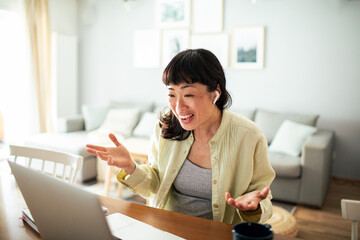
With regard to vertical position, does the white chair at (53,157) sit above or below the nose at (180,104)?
below

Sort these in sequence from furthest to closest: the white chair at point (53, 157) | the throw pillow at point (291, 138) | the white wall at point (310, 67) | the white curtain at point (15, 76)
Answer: the white curtain at point (15, 76) → the white wall at point (310, 67) → the throw pillow at point (291, 138) → the white chair at point (53, 157)

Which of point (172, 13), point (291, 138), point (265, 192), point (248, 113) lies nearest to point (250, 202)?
point (265, 192)

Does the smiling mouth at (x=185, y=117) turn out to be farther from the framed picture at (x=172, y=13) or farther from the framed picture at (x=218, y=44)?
the framed picture at (x=172, y=13)

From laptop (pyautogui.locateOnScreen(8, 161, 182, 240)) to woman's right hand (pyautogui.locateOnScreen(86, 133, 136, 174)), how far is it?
315 mm

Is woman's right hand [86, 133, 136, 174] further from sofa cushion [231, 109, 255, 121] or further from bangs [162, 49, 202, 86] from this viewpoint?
sofa cushion [231, 109, 255, 121]

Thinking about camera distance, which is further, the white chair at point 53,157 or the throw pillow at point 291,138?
the throw pillow at point 291,138

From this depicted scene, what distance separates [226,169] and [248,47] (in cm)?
A: 308

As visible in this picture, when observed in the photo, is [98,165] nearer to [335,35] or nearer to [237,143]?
[237,143]

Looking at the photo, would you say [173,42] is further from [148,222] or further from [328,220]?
[148,222]

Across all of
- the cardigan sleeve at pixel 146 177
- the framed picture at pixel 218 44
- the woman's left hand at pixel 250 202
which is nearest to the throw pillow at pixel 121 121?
the framed picture at pixel 218 44

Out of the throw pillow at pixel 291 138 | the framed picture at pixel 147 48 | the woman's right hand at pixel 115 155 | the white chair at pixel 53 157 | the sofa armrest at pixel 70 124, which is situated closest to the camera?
the woman's right hand at pixel 115 155

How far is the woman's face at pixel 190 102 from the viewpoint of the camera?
116cm

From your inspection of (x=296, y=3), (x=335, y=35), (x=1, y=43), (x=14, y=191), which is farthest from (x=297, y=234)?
(x=1, y=43)

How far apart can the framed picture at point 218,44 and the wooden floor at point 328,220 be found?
77.6 inches
